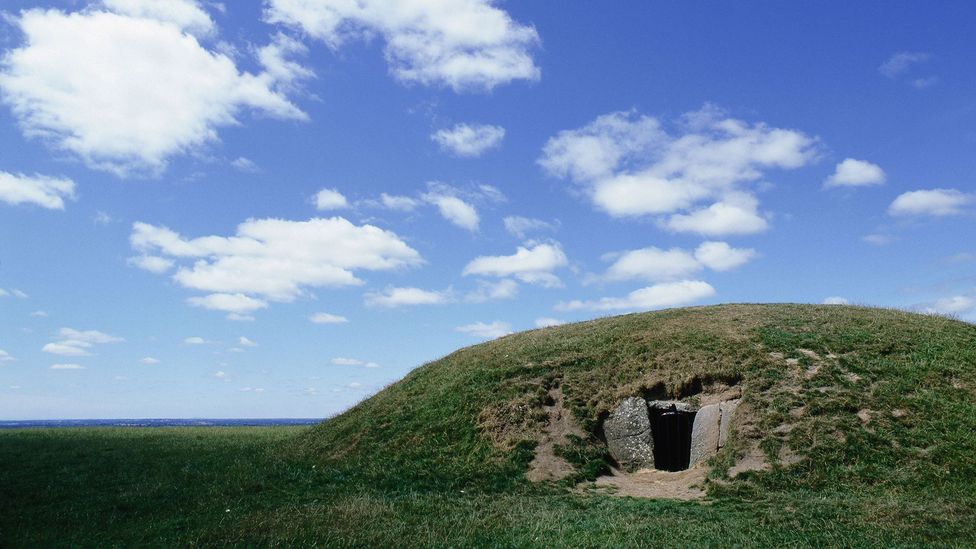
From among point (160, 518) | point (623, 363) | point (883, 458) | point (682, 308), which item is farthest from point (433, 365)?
point (883, 458)

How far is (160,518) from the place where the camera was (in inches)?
603

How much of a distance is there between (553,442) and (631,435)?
297cm

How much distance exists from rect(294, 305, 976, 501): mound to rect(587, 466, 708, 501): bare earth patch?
0.10 m

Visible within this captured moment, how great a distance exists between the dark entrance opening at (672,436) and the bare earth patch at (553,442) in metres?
3.10

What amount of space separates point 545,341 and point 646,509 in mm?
15348

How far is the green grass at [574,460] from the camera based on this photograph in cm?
1391

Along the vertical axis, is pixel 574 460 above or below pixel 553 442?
below

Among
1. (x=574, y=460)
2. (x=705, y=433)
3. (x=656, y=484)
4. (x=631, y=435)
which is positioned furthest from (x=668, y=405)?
(x=574, y=460)

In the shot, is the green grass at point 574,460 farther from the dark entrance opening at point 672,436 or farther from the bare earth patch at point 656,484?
the dark entrance opening at point 672,436

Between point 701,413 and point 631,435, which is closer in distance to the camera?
point 631,435

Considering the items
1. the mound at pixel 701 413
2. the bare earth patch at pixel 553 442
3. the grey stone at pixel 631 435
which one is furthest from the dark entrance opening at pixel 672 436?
the bare earth patch at pixel 553 442

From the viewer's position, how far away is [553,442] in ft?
72.2

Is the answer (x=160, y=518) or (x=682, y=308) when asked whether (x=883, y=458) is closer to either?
(x=682, y=308)

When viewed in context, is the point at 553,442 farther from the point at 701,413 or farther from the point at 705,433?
the point at 701,413
